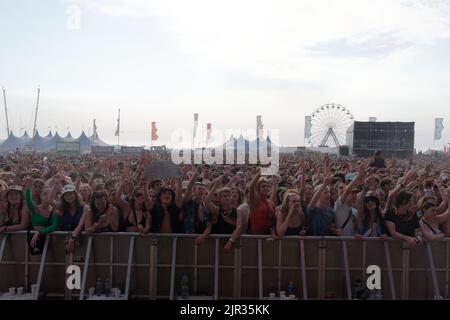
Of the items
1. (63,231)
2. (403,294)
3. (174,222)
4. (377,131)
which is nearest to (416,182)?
(403,294)

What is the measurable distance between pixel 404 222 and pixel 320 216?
106 cm

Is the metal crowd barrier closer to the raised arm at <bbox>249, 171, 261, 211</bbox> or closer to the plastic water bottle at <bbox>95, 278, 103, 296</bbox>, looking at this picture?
the plastic water bottle at <bbox>95, 278, 103, 296</bbox>

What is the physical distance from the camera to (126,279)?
616cm

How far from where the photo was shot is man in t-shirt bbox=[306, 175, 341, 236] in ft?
21.1

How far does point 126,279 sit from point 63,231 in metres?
1.00

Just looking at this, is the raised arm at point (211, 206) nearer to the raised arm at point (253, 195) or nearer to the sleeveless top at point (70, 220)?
the raised arm at point (253, 195)

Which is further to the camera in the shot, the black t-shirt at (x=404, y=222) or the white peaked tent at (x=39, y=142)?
the white peaked tent at (x=39, y=142)

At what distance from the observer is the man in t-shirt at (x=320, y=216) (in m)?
6.44

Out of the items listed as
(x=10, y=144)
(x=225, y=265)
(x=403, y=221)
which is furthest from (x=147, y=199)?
(x=10, y=144)

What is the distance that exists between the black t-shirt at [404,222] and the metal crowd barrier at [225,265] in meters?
0.21

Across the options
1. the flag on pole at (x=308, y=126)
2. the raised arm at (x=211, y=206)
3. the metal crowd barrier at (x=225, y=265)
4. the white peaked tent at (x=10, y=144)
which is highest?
the flag on pole at (x=308, y=126)

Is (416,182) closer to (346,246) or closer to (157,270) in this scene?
(346,246)

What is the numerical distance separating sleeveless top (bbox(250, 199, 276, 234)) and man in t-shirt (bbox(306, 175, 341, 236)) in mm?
505

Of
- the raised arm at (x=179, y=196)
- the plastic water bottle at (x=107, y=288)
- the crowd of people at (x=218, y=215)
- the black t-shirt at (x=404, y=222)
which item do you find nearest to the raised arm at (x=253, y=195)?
the crowd of people at (x=218, y=215)
